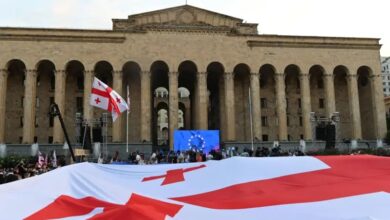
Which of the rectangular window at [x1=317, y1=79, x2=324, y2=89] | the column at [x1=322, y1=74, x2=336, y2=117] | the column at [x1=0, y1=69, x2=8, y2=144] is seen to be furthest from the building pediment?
the column at [x1=0, y1=69, x2=8, y2=144]

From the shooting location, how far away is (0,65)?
132 ft

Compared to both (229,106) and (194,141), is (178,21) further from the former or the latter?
(194,141)

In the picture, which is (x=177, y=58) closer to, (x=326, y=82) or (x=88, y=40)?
(x=88, y=40)

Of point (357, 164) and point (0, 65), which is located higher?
point (0, 65)

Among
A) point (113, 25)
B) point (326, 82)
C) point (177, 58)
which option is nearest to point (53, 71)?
point (113, 25)

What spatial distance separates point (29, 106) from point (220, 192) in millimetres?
38448

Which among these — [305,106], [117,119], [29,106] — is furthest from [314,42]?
[29,106]

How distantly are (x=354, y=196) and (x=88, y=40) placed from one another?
132ft

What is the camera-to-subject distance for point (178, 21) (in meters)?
43.9

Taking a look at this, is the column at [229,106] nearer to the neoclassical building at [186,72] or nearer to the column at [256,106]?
the neoclassical building at [186,72]

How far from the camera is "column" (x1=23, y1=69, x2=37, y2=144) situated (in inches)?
1559

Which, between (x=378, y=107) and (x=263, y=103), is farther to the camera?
(x=263, y=103)

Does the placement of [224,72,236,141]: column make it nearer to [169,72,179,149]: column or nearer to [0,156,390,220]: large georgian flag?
[169,72,179,149]: column

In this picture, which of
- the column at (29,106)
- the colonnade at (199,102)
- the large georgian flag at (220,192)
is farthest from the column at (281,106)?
the large georgian flag at (220,192)
